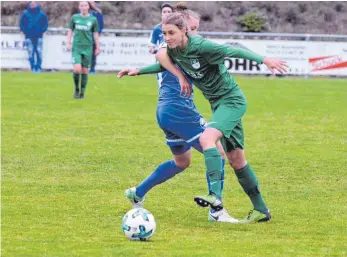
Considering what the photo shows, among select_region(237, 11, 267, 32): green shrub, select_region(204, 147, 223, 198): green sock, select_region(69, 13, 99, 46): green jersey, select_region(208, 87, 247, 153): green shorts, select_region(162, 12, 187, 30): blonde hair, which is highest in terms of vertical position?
select_region(162, 12, 187, 30): blonde hair

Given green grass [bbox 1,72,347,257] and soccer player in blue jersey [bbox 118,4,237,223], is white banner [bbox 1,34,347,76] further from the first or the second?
soccer player in blue jersey [bbox 118,4,237,223]

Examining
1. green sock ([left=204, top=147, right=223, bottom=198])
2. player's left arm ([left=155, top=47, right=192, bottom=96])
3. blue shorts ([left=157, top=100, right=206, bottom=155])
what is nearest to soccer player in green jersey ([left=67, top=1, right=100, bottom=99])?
blue shorts ([left=157, top=100, right=206, bottom=155])

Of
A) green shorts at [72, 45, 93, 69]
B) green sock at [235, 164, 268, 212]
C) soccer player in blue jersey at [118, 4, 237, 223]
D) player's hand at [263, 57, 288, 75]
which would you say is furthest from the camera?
green shorts at [72, 45, 93, 69]

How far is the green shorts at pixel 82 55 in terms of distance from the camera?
810 inches

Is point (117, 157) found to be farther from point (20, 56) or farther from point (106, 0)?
point (106, 0)

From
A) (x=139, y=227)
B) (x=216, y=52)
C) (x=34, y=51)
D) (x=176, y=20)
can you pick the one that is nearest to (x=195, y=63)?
(x=216, y=52)

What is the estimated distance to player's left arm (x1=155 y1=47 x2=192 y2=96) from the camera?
26.5 feet

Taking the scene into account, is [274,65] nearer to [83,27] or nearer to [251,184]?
[251,184]

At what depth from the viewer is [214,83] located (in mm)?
7969

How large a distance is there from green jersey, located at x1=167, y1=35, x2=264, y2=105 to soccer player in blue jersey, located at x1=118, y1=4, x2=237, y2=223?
0.38 meters

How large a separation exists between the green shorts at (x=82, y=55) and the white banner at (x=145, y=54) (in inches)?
289

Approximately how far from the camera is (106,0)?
37.1 meters

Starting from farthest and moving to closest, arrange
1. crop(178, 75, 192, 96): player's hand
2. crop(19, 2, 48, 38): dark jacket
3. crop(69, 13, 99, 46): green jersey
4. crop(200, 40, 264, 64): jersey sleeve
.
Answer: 1. crop(19, 2, 48, 38): dark jacket
2. crop(69, 13, 99, 46): green jersey
3. crop(178, 75, 192, 96): player's hand
4. crop(200, 40, 264, 64): jersey sleeve

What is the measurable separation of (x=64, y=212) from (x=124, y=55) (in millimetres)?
20374
